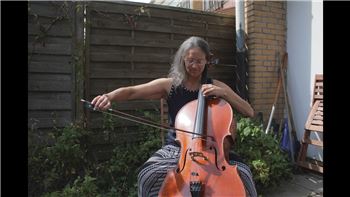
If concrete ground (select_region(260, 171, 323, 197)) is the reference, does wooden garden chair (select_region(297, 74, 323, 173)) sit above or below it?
above

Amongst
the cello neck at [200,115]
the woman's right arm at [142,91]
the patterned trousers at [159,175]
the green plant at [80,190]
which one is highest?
the woman's right arm at [142,91]

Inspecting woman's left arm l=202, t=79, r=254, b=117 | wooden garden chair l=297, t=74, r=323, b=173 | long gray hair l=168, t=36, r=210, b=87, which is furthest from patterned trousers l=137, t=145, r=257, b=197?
wooden garden chair l=297, t=74, r=323, b=173

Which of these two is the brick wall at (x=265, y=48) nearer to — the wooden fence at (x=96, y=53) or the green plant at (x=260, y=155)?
the green plant at (x=260, y=155)

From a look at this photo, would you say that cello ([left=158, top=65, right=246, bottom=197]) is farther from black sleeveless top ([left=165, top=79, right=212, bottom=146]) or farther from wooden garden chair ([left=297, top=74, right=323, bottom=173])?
wooden garden chair ([left=297, top=74, right=323, bottom=173])

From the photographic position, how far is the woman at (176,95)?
160cm

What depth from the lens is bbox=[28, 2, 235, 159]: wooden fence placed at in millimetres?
2883

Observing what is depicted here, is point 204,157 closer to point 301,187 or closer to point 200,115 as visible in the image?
point 200,115

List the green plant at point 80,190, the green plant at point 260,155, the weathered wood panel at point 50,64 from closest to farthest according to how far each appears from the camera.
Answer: the green plant at point 80,190 < the weathered wood panel at point 50,64 < the green plant at point 260,155

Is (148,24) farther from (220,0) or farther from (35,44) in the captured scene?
(220,0)

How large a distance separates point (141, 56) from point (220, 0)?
6.73 feet

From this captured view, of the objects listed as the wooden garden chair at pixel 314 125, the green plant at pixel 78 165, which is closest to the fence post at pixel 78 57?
the green plant at pixel 78 165

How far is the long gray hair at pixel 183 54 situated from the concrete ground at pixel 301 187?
1.65 meters

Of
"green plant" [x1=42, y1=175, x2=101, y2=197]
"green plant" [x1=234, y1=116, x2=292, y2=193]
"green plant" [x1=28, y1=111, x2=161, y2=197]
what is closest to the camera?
"green plant" [x1=42, y1=175, x2=101, y2=197]

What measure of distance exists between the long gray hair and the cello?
220mm
